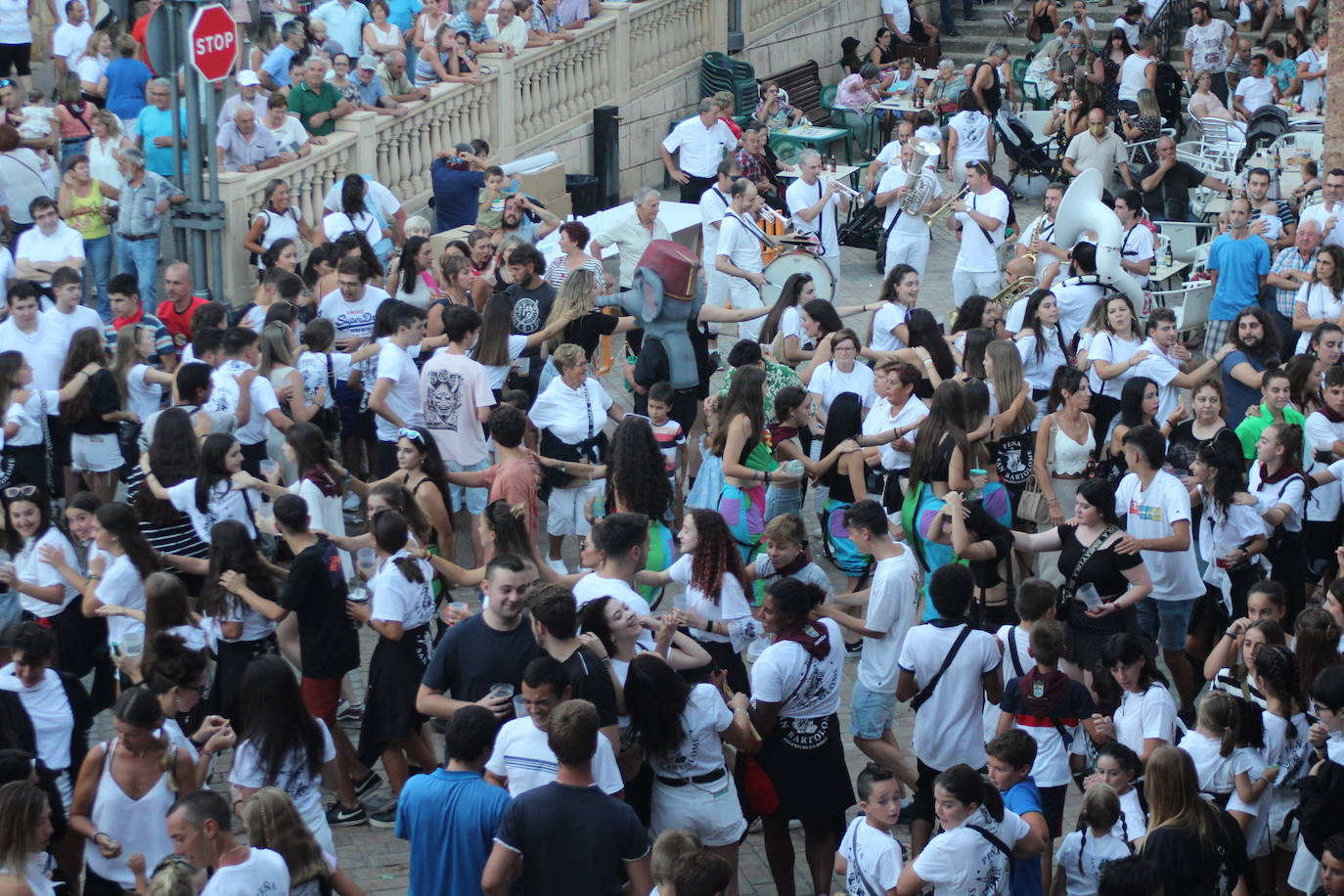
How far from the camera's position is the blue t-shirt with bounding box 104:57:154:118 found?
47.4 feet

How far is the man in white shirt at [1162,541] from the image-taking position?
790 cm

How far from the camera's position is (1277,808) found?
6.42 meters

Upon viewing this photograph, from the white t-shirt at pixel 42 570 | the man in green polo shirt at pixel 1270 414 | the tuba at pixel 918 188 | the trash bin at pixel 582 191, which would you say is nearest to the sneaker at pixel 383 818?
the white t-shirt at pixel 42 570

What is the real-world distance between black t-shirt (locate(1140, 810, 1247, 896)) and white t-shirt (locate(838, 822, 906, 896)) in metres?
0.81

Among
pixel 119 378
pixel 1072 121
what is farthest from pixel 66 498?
pixel 1072 121

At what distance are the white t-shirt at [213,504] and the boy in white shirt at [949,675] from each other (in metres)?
3.06

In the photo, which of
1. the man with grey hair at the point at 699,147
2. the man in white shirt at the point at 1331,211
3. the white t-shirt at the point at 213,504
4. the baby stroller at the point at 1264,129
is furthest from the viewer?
the baby stroller at the point at 1264,129

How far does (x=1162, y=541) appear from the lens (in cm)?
784

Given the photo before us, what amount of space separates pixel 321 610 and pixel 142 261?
618cm

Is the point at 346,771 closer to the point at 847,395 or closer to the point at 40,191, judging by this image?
the point at 847,395

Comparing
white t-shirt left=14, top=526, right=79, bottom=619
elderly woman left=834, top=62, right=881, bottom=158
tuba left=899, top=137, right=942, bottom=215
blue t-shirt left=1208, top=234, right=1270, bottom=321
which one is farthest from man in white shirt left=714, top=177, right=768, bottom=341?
elderly woman left=834, top=62, right=881, bottom=158

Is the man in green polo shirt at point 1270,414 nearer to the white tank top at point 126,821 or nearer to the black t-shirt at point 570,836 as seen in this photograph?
the black t-shirt at point 570,836

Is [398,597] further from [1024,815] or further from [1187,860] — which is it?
[1187,860]

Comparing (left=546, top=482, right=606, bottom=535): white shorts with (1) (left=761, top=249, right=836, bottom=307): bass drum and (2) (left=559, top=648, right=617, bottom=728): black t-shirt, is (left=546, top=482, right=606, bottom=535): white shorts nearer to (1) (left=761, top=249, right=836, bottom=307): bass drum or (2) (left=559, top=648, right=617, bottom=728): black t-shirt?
(2) (left=559, top=648, right=617, bottom=728): black t-shirt
